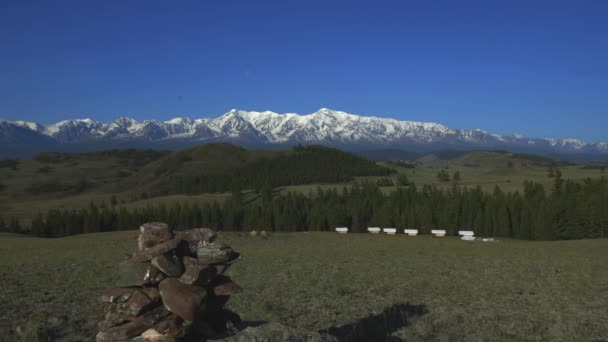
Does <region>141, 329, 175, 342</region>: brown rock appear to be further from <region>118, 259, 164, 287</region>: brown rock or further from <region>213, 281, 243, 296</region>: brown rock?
<region>213, 281, 243, 296</region>: brown rock

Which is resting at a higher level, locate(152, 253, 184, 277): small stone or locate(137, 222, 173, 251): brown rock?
locate(137, 222, 173, 251): brown rock

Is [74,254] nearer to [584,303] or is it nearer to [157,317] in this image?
[157,317]

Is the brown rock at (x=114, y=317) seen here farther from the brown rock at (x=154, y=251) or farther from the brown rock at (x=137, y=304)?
the brown rock at (x=154, y=251)

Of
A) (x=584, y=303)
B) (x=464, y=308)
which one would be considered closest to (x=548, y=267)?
(x=584, y=303)

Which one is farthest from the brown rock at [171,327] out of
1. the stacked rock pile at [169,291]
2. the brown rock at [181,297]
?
the brown rock at [181,297]

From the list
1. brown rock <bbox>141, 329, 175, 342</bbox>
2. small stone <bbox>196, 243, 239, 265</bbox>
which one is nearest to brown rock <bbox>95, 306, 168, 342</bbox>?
brown rock <bbox>141, 329, 175, 342</bbox>

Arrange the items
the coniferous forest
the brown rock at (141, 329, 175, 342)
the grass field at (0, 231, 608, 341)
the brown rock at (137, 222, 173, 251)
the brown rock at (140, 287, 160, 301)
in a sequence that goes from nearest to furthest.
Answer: the brown rock at (141, 329, 175, 342) → the brown rock at (140, 287, 160, 301) → the brown rock at (137, 222, 173, 251) → the grass field at (0, 231, 608, 341) → the coniferous forest

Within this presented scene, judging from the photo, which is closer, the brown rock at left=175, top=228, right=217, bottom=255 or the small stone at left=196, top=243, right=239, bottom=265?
the small stone at left=196, top=243, right=239, bottom=265

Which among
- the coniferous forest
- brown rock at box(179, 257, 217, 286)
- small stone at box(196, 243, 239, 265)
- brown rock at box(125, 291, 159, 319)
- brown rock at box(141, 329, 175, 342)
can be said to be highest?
small stone at box(196, 243, 239, 265)

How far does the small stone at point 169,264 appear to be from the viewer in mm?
10344

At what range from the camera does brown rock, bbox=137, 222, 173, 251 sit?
10.9m

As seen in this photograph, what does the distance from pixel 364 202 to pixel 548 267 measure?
92.1 metres

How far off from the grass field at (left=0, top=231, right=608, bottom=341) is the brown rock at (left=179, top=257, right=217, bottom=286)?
520cm

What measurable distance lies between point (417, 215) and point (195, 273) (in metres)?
97.6
